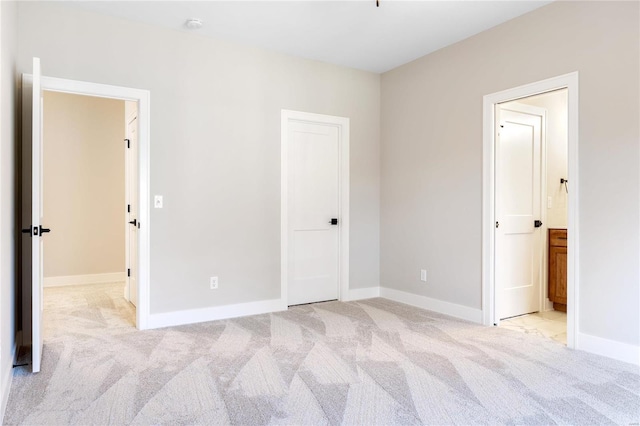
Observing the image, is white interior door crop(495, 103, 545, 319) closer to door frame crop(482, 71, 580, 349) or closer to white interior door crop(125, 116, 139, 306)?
door frame crop(482, 71, 580, 349)

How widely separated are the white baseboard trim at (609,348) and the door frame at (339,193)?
7.83 ft

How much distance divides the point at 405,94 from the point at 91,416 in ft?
13.4

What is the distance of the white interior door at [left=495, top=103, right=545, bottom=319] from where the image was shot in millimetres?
3939

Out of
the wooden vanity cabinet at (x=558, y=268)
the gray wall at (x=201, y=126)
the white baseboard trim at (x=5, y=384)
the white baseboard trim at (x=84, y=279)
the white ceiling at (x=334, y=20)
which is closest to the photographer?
the white baseboard trim at (x=5, y=384)

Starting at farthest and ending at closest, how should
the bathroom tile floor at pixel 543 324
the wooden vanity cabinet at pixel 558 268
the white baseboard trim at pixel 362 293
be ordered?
the white baseboard trim at pixel 362 293 < the wooden vanity cabinet at pixel 558 268 < the bathroom tile floor at pixel 543 324

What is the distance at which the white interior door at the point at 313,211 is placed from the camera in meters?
4.57

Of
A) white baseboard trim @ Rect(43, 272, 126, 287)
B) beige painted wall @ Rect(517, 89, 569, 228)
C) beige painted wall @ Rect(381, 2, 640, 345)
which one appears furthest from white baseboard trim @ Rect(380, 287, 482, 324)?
white baseboard trim @ Rect(43, 272, 126, 287)

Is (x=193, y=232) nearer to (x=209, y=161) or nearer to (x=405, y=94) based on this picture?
(x=209, y=161)

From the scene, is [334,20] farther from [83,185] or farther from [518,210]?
[83,185]

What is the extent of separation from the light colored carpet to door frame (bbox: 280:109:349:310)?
843 millimetres

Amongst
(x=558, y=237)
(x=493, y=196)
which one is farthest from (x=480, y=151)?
(x=558, y=237)

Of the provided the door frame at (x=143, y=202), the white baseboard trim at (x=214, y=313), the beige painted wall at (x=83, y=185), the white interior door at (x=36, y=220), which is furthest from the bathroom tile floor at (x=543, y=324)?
the beige painted wall at (x=83, y=185)

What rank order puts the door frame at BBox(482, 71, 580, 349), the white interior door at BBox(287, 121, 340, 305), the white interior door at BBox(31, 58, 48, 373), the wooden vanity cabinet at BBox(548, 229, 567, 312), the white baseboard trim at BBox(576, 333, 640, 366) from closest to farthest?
the white interior door at BBox(31, 58, 48, 373) < the white baseboard trim at BBox(576, 333, 640, 366) < the door frame at BBox(482, 71, 580, 349) < the wooden vanity cabinet at BBox(548, 229, 567, 312) < the white interior door at BBox(287, 121, 340, 305)

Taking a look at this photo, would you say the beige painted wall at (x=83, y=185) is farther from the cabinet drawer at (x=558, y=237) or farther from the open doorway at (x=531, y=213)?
the cabinet drawer at (x=558, y=237)
